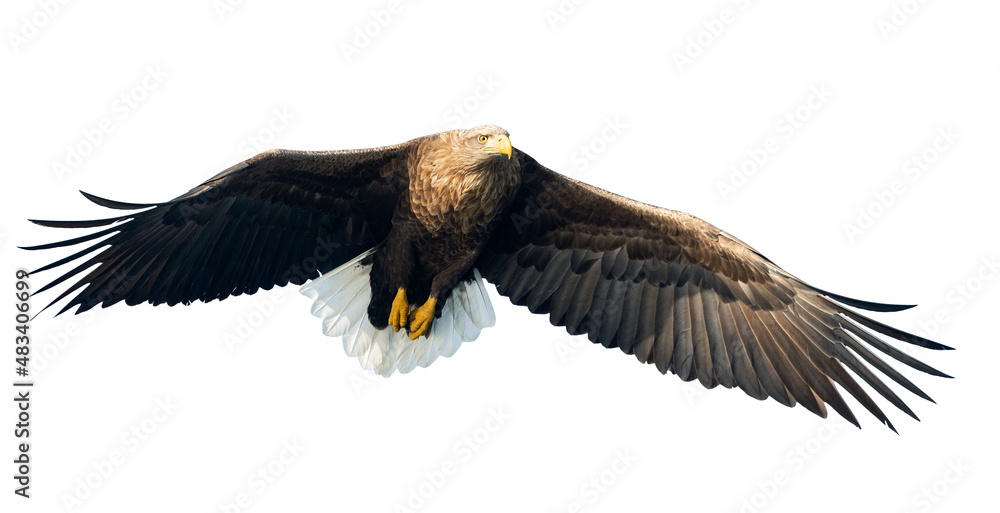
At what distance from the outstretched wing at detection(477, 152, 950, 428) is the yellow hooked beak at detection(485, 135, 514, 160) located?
390 mm

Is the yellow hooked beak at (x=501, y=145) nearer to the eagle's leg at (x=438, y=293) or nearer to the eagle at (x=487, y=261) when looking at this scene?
the eagle at (x=487, y=261)

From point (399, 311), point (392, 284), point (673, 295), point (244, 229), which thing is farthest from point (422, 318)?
point (673, 295)

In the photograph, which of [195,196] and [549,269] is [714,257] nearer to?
[549,269]

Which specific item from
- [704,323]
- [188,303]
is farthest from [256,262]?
[704,323]

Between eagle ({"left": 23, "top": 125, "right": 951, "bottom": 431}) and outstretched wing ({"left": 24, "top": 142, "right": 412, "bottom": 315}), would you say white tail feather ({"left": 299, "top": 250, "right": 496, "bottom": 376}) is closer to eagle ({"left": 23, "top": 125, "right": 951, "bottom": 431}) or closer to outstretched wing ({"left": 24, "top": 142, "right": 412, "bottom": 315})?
eagle ({"left": 23, "top": 125, "right": 951, "bottom": 431})

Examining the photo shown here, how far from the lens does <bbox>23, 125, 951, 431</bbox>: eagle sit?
611 cm

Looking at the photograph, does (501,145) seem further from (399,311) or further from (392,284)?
(399,311)

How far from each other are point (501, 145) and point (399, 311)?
5.20 feet

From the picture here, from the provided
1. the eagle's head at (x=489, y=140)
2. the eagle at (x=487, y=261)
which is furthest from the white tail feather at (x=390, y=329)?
the eagle's head at (x=489, y=140)

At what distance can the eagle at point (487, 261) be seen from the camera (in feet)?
20.0

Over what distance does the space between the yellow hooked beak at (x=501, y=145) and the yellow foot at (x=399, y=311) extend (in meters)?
1.36

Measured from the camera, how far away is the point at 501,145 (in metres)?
5.91

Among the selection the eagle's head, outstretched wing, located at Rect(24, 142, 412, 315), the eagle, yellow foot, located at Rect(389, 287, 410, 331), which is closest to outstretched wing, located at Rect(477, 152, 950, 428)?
the eagle

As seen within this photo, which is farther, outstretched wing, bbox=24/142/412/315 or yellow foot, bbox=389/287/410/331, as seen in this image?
yellow foot, bbox=389/287/410/331
